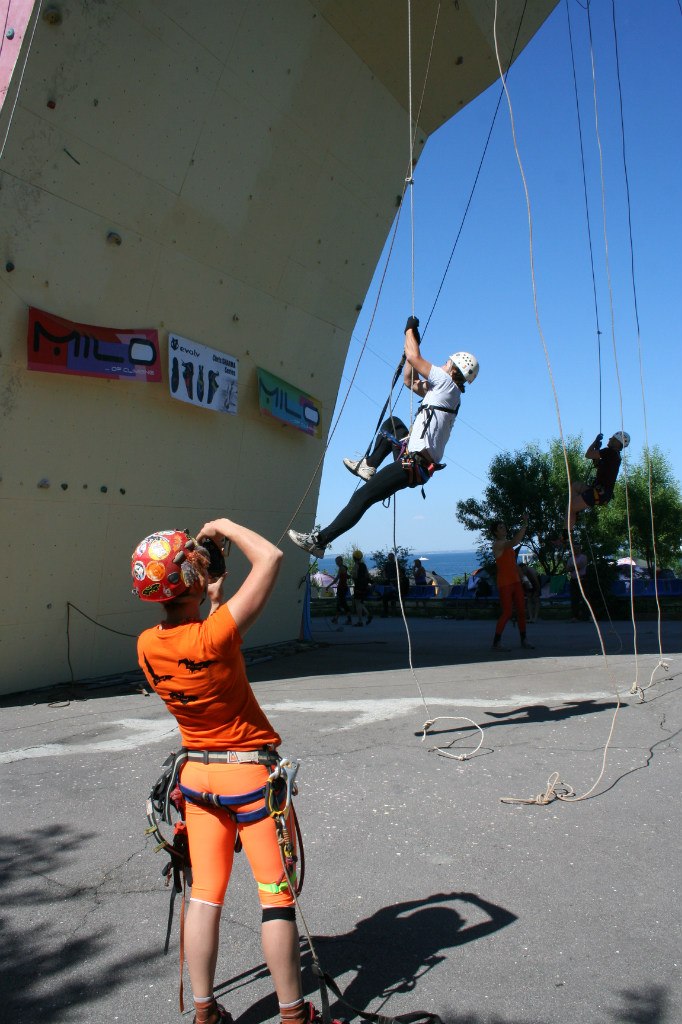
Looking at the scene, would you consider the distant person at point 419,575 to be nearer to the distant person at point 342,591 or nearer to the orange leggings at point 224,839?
the distant person at point 342,591

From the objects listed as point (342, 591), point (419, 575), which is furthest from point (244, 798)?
point (419, 575)

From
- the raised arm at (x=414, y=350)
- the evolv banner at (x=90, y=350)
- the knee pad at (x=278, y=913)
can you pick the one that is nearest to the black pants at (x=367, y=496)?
the raised arm at (x=414, y=350)

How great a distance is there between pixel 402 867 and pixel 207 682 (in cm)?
216

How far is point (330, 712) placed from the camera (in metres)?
7.84

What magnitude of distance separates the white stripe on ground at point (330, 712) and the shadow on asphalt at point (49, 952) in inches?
88.6

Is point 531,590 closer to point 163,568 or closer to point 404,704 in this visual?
point 404,704

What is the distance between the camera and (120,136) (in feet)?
29.7

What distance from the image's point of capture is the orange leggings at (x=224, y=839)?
2.58m

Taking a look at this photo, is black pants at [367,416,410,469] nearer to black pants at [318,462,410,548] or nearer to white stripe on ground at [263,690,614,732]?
black pants at [318,462,410,548]

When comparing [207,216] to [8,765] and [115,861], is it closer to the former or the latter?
[8,765]

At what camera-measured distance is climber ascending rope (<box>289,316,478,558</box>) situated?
269 inches

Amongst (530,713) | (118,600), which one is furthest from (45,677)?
(530,713)

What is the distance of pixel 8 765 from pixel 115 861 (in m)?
2.36

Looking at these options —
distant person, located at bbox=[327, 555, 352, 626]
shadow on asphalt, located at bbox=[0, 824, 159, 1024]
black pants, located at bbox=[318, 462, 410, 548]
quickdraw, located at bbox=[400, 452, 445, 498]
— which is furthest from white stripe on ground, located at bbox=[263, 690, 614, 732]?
distant person, located at bbox=[327, 555, 352, 626]
